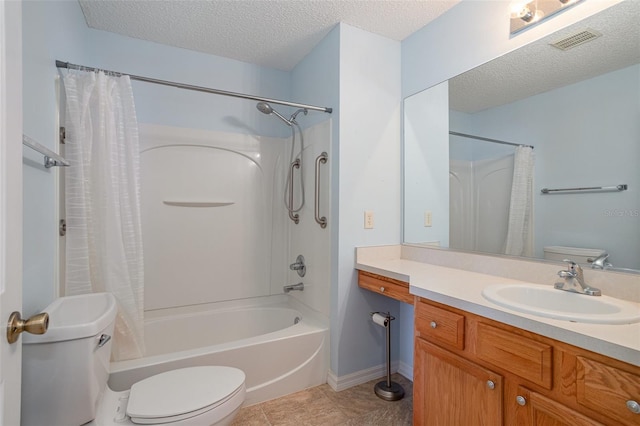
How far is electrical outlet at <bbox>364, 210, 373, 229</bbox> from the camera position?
6.98 ft

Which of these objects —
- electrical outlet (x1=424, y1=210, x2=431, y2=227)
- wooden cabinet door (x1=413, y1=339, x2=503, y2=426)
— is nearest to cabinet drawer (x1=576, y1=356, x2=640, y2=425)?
wooden cabinet door (x1=413, y1=339, x2=503, y2=426)

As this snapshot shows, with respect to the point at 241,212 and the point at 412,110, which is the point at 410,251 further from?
the point at 241,212

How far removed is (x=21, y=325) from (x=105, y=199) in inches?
44.1

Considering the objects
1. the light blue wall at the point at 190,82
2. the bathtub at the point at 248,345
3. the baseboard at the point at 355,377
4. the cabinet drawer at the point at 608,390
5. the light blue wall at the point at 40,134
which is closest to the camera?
the cabinet drawer at the point at 608,390

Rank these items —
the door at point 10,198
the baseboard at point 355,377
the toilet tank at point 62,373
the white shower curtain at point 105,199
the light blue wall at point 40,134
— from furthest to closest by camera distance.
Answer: the baseboard at point 355,377, the white shower curtain at point 105,199, the light blue wall at point 40,134, the toilet tank at point 62,373, the door at point 10,198

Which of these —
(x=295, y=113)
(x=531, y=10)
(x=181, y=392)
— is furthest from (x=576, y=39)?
(x=181, y=392)

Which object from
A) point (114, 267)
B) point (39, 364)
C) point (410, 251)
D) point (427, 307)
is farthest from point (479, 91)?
point (39, 364)

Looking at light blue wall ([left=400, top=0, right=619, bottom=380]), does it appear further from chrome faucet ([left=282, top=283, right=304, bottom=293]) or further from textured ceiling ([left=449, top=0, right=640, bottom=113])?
chrome faucet ([left=282, top=283, right=304, bottom=293])

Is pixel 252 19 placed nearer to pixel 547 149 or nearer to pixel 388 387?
pixel 547 149

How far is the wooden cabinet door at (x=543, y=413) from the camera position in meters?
0.91

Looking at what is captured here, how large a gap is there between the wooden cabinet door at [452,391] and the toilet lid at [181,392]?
2.72ft

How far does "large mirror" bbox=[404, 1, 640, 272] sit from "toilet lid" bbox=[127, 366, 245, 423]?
1.50 m

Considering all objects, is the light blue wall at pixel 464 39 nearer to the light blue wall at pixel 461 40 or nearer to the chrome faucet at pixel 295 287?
the light blue wall at pixel 461 40

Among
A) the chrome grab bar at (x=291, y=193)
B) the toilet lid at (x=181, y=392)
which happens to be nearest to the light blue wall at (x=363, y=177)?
the chrome grab bar at (x=291, y=193)
